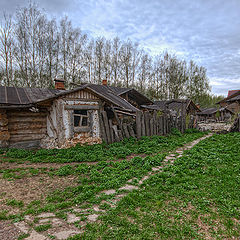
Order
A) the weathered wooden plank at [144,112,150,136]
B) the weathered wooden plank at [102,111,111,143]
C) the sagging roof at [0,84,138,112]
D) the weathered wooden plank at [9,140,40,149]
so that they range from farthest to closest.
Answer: the weathered wooden plank at [144,112,150,136], the weathered wooden plank at [102,111,111,143], the weathered wooden plank at [9,140,40,149], the sagging roof at [0,84,138,112]

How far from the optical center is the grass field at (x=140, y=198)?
2746 mm

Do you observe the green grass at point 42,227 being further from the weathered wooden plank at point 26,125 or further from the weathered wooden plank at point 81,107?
the weathered wooden plank at point 26,125

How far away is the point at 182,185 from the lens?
425 centimetres

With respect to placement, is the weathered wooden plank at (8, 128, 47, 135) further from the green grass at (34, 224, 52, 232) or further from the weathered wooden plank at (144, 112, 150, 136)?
the green grass at (34, 224, 52, 232)

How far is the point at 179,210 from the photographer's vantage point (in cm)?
326


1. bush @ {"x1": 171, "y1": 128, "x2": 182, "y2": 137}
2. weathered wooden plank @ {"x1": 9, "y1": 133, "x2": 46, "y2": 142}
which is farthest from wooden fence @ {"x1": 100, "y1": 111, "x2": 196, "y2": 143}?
weathered wooden plank @ {"x1": 9, "y1": 133, "x2": 46, "y2": 142}

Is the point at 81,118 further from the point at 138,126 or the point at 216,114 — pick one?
the point at 216,114

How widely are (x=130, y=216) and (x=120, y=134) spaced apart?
23.6ft

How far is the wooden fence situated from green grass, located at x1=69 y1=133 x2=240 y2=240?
5.36m

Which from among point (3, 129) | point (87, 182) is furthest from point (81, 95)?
point (87, 182)

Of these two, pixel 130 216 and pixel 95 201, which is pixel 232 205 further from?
pixel 95 201

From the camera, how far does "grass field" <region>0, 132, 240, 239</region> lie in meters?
2.75

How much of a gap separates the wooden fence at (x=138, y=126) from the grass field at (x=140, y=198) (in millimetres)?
3812

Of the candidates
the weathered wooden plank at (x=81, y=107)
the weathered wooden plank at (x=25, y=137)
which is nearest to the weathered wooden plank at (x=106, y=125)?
the weathered wooden plank at (x=81, y=107)
